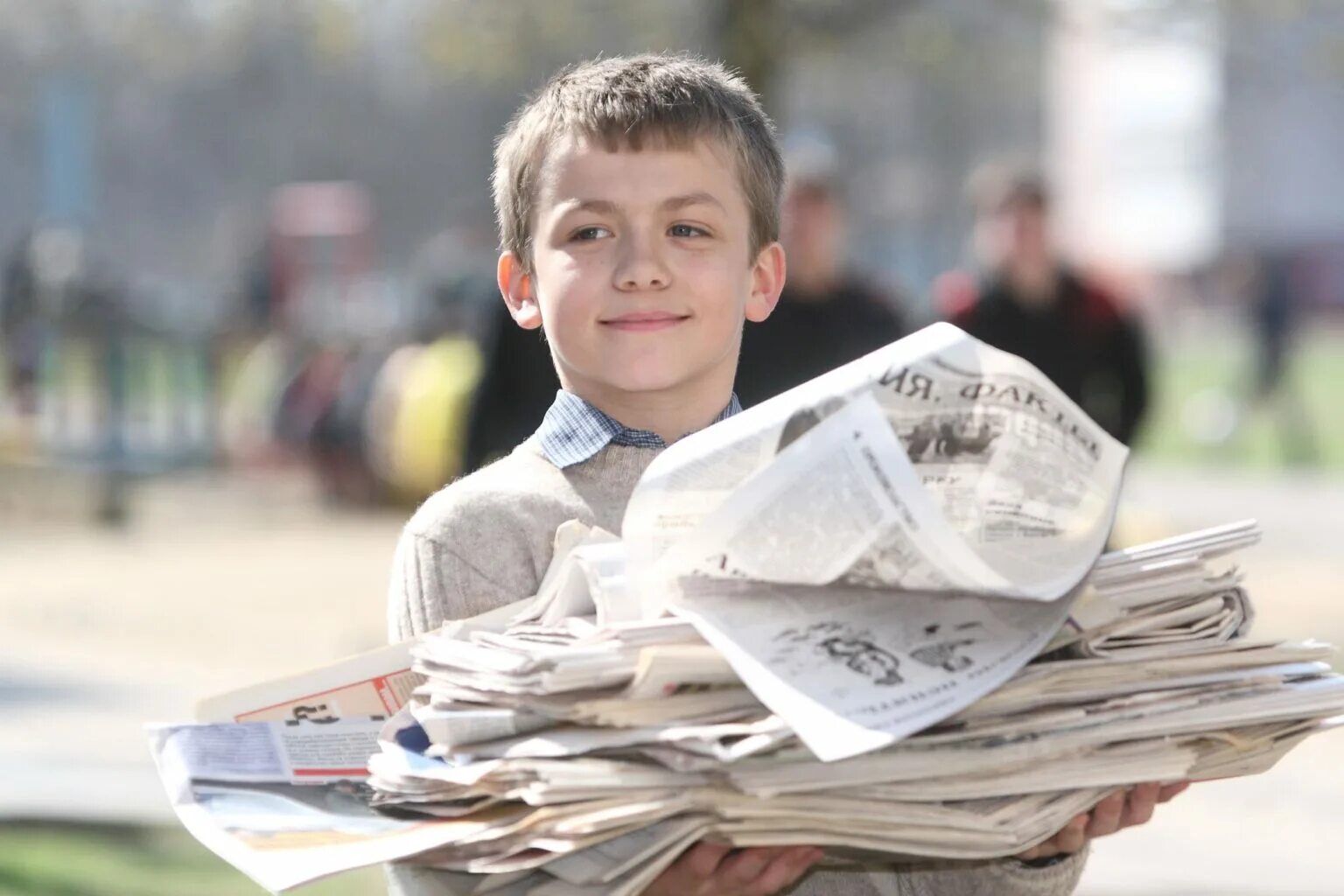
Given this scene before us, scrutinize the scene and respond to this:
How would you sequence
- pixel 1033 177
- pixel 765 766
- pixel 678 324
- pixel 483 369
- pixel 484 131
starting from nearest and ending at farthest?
pixel 765 766
pixel 678 324
pixel 483 369
pixel 1033 177
pixel 484 131

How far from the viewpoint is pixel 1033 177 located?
23.1 feet

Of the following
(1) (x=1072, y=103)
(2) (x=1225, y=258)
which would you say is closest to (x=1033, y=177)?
(2) (x=1225, y=258)

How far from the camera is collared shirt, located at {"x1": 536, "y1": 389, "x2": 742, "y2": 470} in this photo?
217 centimetres

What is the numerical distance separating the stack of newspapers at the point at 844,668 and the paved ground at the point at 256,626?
125 inches

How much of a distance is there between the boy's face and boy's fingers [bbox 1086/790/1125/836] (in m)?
0.60

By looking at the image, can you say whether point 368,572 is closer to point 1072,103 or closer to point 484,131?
point 484,131

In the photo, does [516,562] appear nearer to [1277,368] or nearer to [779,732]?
[779,732]

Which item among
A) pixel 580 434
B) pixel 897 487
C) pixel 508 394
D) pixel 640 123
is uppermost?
pixel 508 394

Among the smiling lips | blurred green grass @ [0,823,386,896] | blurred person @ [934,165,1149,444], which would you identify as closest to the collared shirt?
the smiling lips

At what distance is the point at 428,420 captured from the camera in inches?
504

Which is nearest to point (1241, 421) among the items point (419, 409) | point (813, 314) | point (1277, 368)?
point (1277, 368)

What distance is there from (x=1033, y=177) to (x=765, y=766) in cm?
557

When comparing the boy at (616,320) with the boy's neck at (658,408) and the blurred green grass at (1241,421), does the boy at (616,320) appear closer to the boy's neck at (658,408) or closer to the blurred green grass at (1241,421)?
the boy's neck at (658,408)

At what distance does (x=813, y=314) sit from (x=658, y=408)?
14.1 feet
